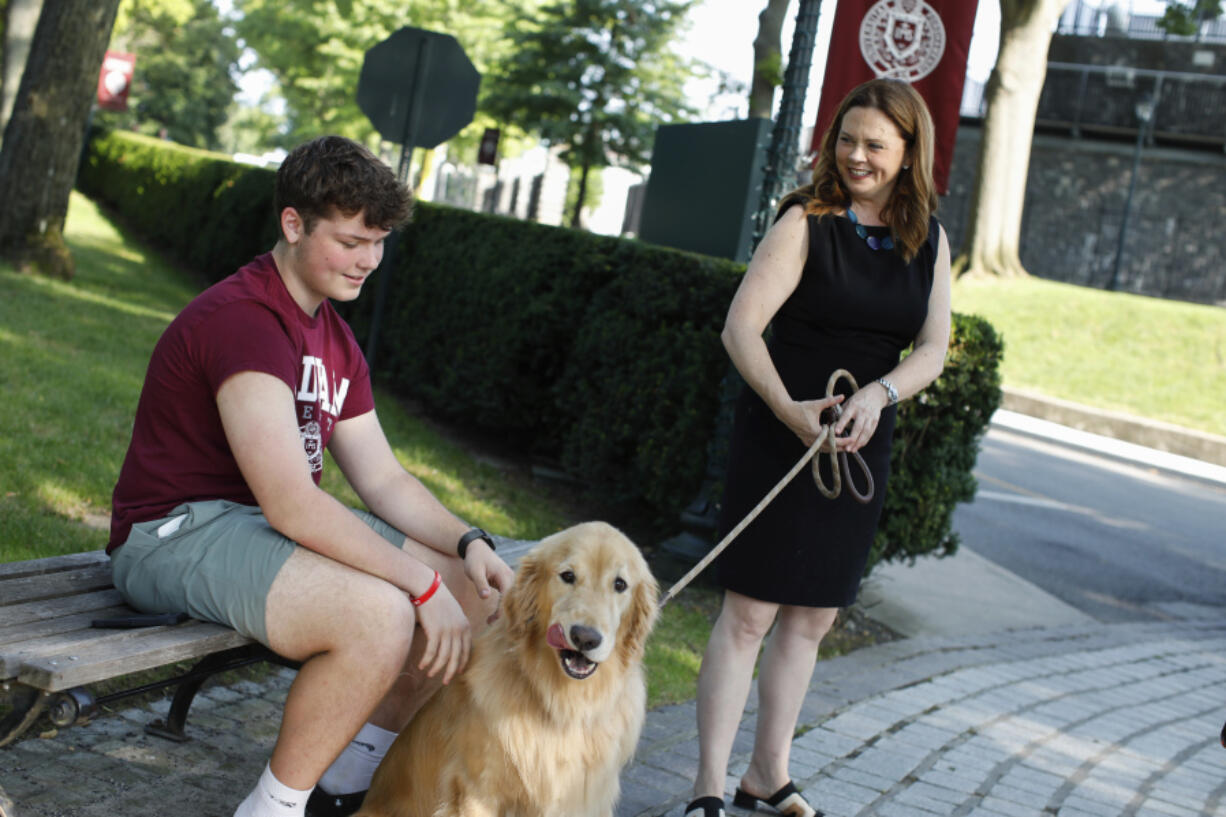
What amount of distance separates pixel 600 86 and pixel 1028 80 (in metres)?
12.0

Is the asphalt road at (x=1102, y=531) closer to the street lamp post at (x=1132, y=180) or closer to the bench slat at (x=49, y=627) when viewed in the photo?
the bench slat at (x=49, y=627)

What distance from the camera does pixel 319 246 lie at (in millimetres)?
2826

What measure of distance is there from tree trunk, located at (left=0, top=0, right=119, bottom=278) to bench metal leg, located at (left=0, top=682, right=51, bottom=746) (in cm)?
1154

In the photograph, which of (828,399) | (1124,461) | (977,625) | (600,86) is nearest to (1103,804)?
(828,399)

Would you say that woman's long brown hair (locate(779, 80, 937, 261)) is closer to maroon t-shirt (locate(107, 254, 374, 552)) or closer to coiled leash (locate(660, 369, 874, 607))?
coiled leash (locate(660, 369, 874, 607))

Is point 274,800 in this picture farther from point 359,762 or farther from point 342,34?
point 342,34

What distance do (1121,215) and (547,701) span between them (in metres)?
33.7

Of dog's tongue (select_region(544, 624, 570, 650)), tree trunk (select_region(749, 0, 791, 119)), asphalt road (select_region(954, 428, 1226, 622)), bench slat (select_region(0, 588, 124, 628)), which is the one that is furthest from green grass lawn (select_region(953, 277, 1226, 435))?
bench slat (select_region(0, 588, 124, 628))

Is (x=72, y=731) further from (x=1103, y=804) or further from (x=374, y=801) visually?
(x=1103, y=804)

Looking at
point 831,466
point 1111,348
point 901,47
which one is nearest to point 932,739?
point 831,466

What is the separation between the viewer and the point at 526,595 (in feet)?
9.22

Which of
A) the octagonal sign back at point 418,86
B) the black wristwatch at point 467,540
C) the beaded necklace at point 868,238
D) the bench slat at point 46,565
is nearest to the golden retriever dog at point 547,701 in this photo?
the black wristwatch at point 467,540

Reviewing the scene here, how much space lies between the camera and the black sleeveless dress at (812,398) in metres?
3.46

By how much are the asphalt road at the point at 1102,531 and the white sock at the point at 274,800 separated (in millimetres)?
6586
